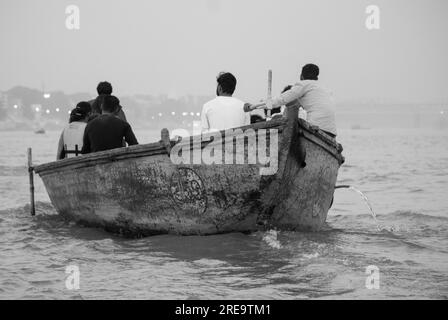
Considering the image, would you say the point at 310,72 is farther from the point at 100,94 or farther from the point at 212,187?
the point at 100,94

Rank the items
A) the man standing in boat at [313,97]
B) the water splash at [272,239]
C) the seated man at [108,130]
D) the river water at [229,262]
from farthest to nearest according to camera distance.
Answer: the seated man at [108,130], the man standing in boat at [313,97], the water splash at [272,239], the river water at [229,262]

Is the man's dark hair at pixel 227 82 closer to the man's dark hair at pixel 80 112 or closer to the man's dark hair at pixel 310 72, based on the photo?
the man's dark hair at pixel 310 72

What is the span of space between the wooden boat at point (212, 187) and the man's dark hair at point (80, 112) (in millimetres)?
1715

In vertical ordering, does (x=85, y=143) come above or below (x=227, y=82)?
below

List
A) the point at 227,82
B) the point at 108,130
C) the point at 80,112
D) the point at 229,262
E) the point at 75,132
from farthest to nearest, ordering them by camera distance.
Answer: the point at 80,112 → the point at 75,132 → the point at 108,130 → the point at 227,82 → the point at 229,262

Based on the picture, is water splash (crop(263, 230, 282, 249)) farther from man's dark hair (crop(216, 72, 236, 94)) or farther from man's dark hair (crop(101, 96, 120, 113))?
man's dark hair (crop(101, 96, 120, 113))

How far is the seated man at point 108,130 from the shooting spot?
928 centimetres

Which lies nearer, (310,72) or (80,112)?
(310,72)

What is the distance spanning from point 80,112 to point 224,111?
10.9ft

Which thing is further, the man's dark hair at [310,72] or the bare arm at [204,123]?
the man's dark hair at [310,72]

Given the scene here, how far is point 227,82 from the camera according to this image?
8.63m

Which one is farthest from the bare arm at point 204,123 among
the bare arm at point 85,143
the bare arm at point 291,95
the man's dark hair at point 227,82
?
the bare arm at point 85,143

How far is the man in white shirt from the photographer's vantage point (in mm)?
8492

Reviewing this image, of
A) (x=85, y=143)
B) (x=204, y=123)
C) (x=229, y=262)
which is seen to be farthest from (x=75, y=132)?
(x=229, y=262)
